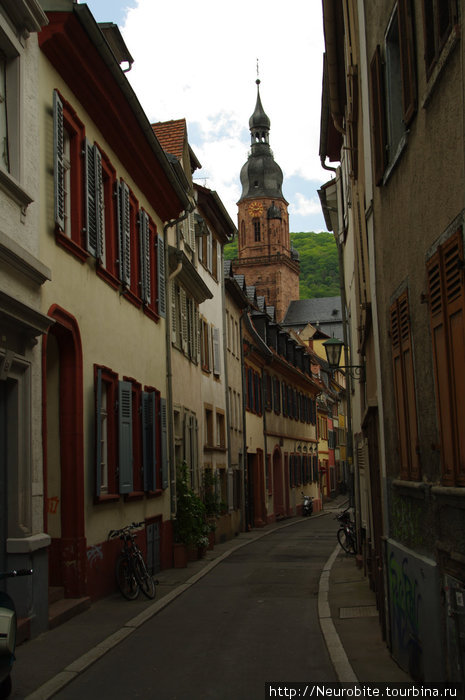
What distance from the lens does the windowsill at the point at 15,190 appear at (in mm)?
9945

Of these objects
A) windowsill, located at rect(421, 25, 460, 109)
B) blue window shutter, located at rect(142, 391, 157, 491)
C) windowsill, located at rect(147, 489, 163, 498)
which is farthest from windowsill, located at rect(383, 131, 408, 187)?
windowsill, located at rect(147, 489, 163, 498)

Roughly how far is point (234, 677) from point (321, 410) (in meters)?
54.8

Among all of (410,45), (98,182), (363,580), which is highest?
(98,182)

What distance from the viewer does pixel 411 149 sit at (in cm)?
783

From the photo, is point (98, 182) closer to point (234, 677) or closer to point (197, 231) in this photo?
point (234, 677)

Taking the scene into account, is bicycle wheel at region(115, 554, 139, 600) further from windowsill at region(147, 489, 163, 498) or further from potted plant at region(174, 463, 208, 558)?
potted plant at region(174, 463, 208, 558)

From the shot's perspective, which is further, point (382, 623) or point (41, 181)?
point (41, 181)

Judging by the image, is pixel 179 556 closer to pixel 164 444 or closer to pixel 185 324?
pixel 164 444

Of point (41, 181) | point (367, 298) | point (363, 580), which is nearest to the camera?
point (41, 181)

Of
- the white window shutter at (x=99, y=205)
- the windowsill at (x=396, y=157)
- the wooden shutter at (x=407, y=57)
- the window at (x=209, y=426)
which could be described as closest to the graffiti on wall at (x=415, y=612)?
the windowsill at (x=396, y=157)

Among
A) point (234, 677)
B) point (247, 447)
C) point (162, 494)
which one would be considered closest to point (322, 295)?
point (247, 447)

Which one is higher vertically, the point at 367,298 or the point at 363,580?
the point at 367,298

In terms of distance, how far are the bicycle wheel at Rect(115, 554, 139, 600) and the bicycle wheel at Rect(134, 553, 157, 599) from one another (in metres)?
0.08

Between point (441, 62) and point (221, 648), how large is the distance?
6.62m
